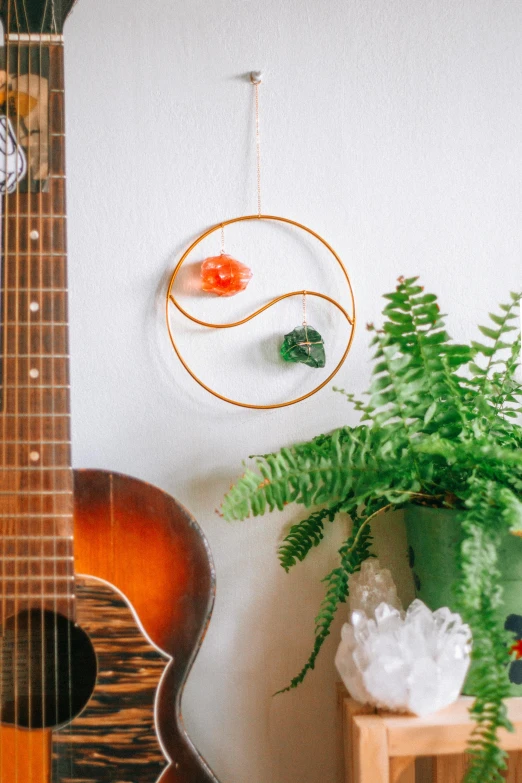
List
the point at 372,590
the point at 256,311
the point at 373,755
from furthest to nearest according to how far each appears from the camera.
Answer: the point at 256,311 < the point at 372,590 < the point at 373,755

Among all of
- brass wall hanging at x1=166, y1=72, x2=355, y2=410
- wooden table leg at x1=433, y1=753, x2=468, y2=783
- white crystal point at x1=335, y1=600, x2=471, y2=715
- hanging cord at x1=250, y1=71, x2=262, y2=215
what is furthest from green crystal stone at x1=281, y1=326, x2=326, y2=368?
wooden table leg at x1=433, y1=753, x2=468, y2=783

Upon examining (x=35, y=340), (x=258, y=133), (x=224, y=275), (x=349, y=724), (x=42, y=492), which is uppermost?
(x=258, y=133)

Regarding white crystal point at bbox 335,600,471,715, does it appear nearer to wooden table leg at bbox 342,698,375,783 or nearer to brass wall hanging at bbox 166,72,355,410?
wooden table leg at bbox 342,698,375,783

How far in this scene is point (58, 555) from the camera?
0.85 m

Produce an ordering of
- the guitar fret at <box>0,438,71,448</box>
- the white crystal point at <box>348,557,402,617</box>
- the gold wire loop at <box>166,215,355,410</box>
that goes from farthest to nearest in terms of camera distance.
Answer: the gold wire loop at <box>166,215,355,410</box> → the white crystal point at <box>348,557,402,617</box> → the guitar fret at <box>0,438,71,448</box>

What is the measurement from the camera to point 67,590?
0.85 m

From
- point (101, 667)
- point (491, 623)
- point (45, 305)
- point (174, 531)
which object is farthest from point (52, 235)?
point (491, 623)

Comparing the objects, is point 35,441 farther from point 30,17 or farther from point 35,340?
point 30,17

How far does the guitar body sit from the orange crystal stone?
37 cm

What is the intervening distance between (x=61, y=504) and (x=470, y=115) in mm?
1006

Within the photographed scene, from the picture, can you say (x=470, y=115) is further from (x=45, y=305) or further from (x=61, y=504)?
(x=61, y=504)

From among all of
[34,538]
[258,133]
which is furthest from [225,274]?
[34,538]

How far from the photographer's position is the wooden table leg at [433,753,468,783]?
1.02 metres

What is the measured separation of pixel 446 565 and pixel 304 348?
426 millimetres
